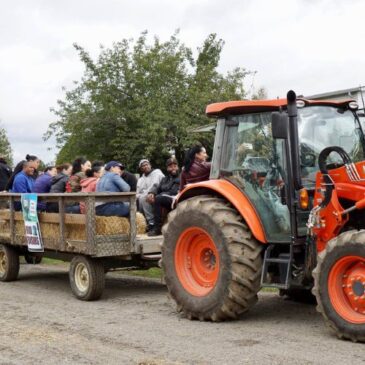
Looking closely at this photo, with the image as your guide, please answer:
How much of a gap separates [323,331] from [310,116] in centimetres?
211

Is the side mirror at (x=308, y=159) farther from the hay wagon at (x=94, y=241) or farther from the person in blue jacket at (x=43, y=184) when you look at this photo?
the person in blue jacket at (x=43, y=184)

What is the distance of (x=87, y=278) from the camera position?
8289 mm

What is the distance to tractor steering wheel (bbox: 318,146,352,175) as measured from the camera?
19.9 ft

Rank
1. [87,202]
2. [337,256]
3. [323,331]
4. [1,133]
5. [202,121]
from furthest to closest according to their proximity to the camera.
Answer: [1,133]
[202,121]
[87,202]
[323,331]
[337,256]

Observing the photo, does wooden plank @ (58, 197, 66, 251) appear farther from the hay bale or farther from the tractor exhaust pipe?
the tractor exhaust pipe

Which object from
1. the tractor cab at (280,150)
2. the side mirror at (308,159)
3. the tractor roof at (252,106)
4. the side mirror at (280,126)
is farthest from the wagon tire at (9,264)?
the side mirror at (280,126)

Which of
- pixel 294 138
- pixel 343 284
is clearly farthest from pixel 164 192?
pixel 343 284

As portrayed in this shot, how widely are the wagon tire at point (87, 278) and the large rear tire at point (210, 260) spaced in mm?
1385

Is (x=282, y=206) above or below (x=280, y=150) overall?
below

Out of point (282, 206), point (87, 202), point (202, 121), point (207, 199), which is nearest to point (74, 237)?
point (87, 202)

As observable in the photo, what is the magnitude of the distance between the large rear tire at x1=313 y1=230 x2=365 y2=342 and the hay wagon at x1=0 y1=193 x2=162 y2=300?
2997mm

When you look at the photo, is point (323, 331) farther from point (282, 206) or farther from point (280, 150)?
point (280, 150)

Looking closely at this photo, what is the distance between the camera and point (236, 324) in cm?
644

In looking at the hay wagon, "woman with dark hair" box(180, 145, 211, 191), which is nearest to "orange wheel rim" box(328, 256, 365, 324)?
"woman with dark hair" box(180, 145, 211, 191)
